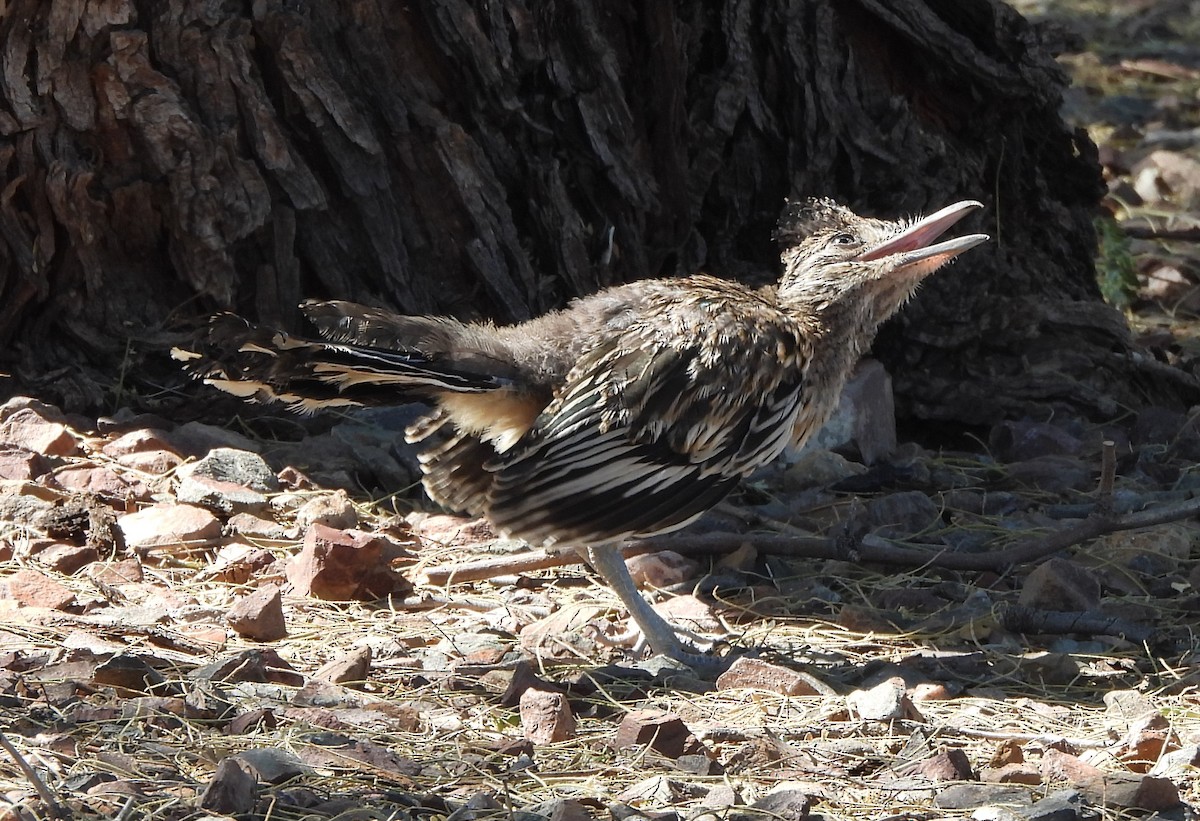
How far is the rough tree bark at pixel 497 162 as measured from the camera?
226 inches

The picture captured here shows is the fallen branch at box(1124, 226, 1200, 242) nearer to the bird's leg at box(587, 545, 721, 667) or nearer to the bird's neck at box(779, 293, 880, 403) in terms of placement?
the bird's neck at box(779, 293, 880, 403)

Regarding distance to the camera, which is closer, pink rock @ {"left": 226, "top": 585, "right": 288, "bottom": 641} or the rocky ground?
the rocky ground

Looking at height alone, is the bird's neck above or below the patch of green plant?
above

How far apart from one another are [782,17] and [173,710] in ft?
13.3

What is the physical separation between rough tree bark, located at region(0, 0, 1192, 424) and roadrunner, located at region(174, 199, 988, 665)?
4.19 ft

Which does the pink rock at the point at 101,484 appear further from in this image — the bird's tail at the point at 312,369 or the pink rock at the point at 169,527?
the bird's tail at the point at 312,369

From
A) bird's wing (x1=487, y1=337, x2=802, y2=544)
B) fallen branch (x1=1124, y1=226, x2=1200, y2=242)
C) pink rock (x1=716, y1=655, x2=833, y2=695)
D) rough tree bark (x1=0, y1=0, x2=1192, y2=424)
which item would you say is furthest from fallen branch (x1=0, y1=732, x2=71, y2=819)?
fallen branch (x1=1124, y1=226, x2=1200, y2=242)

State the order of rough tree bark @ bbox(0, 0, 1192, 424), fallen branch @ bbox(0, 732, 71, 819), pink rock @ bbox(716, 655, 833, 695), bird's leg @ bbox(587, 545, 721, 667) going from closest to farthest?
1. fallen branch @ bbox(0, 732, 71, 819)
2. pink rock @ bbox(716, 655, 833, 695)
3. bird's leg @ bbox(587, 545, 721, 667)
4. rough tree bark @ bbox(0, 0, 1192, 424)

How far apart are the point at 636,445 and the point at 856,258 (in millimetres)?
1101

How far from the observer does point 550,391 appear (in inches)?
188

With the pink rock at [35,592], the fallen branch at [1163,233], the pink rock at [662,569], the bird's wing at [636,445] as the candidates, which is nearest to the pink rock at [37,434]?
the pink rock at [35,592]

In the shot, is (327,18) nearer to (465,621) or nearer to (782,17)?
(782,17)

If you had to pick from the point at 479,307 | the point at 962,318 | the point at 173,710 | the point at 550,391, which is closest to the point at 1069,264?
the point at 962,318

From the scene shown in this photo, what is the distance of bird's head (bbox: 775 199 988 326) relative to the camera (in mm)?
5055
